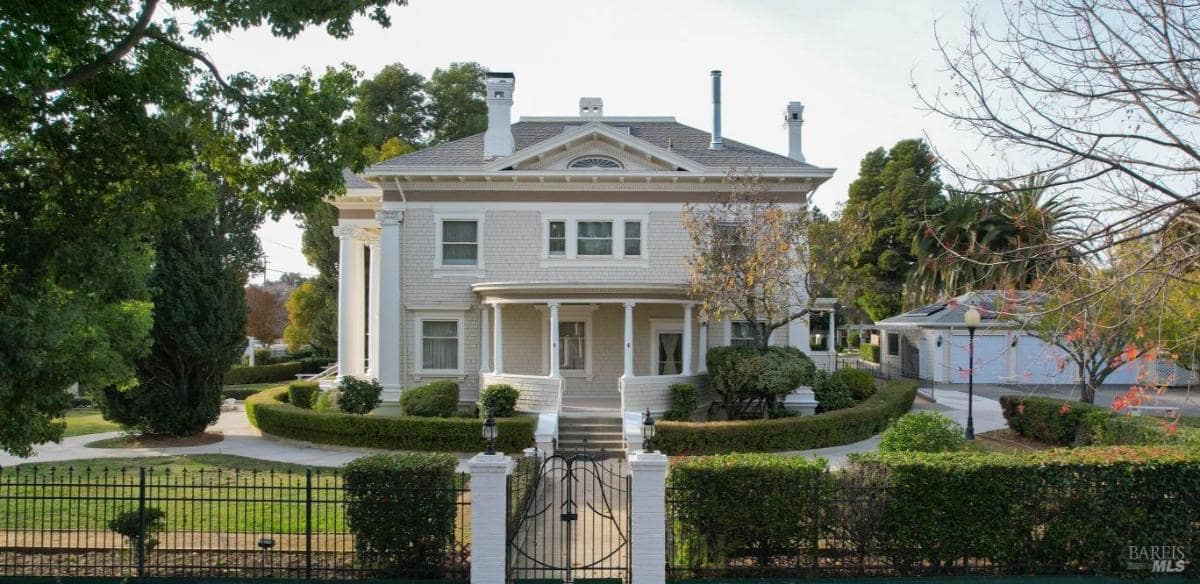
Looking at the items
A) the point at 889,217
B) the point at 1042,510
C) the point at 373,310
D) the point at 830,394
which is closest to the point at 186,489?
the point at 373,310

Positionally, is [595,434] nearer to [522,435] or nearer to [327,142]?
[522,435]

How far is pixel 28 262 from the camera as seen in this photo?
8641 mm

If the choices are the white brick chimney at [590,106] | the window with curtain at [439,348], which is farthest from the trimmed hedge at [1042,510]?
the white brick chimney at [590,106]

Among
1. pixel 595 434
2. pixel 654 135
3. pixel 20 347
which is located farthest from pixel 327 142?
pixel 654 135

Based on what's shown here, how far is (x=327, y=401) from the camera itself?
838 inches

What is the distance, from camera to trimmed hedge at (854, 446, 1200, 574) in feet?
30.1

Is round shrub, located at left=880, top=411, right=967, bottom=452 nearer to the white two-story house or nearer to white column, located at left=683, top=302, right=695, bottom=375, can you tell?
white column, located at left=683, top=302, right=695, bottom=375

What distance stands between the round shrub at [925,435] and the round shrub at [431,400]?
11.2m

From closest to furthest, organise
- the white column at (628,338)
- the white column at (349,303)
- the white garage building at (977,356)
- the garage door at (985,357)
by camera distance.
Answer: the white column at (628,338) → the white column at (349,303) → the white garage building at (977,356) → the garage door at (985,357)

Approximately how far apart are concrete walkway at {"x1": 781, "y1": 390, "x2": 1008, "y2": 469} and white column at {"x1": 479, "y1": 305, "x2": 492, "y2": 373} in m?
8.57

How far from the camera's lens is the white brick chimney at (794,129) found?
24.6 m

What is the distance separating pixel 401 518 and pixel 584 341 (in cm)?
1336

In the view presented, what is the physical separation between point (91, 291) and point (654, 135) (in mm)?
18598

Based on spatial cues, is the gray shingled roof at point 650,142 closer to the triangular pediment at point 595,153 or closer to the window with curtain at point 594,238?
the triangular pediment at point 595,153
